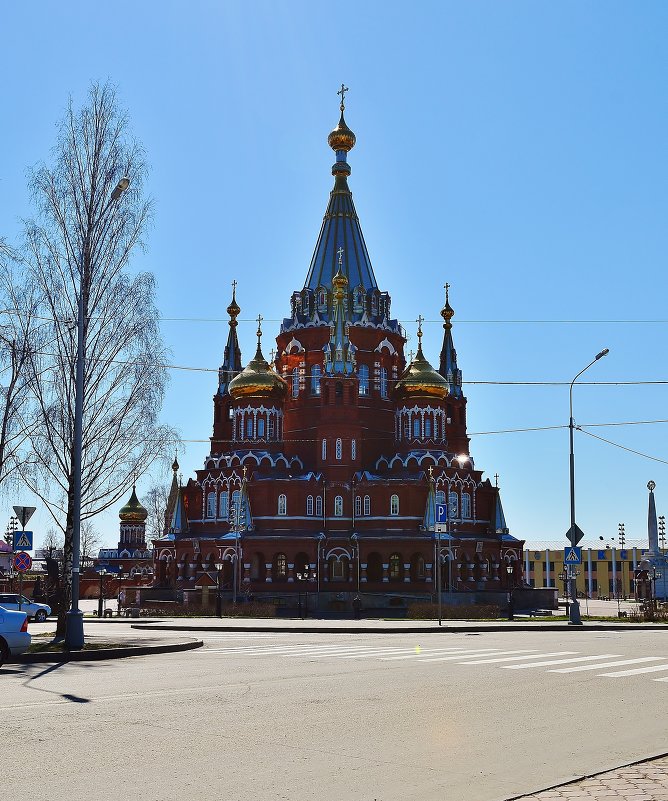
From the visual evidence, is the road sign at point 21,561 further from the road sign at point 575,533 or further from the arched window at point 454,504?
the arched window at point 454,504

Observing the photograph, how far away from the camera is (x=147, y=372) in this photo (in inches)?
990

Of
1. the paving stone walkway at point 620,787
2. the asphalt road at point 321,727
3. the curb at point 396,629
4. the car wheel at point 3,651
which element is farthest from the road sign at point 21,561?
the paving stone walkway at point 620,787

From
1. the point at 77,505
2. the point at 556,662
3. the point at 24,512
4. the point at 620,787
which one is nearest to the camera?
the point at 620,787

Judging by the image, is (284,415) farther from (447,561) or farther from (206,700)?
(206,700)

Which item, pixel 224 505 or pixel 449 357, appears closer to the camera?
pixel 224 505

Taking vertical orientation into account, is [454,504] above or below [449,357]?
below

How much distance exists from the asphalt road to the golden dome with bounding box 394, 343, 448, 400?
4671 centimetres

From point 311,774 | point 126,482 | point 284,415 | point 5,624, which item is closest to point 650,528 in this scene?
point 284,415

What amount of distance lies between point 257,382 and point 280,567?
1253 centimetres

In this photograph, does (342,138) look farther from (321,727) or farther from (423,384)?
(321,727)

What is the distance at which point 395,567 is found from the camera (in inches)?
2394

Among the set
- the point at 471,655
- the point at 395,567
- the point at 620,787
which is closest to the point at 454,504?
the point at 395,567

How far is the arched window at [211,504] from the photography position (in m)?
64.1

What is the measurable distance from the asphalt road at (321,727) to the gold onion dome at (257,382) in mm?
46893
